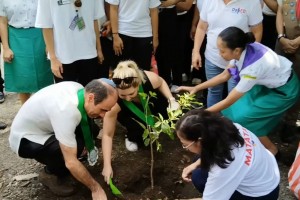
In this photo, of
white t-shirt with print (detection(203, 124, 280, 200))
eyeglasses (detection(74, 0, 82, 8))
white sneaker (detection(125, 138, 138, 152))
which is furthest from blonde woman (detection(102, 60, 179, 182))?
white t-shirt with print (detection(203, 124, 280, 200))

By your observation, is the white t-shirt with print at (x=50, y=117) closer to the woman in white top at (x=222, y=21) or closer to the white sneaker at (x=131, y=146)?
the white sneaker at (x=131, y=146)

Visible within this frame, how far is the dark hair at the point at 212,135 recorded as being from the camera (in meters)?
1.95

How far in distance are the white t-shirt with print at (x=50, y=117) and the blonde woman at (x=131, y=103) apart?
0.37 metres

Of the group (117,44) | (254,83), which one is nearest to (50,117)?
(117,44)

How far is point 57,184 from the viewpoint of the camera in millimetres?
2982

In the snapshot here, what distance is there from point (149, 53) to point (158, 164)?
115cm

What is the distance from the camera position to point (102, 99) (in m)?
2.45

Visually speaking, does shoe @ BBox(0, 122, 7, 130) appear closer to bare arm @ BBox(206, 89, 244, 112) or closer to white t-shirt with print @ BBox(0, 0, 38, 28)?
white t-shirt with print @ BBox(0, 0, 38, 28)

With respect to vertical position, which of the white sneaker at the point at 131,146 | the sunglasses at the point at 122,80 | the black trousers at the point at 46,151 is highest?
the sunglasses at the point at 122,80

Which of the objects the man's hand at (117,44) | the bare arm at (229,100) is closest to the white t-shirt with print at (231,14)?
the bare arm at (229,100)

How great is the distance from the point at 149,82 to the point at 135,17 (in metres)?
0.78

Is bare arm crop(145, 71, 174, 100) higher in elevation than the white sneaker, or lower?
higher

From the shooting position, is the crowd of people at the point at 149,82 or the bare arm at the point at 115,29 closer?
the crowd of people at the point at 149,82

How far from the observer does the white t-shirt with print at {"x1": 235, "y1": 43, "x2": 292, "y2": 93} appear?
2.82m
